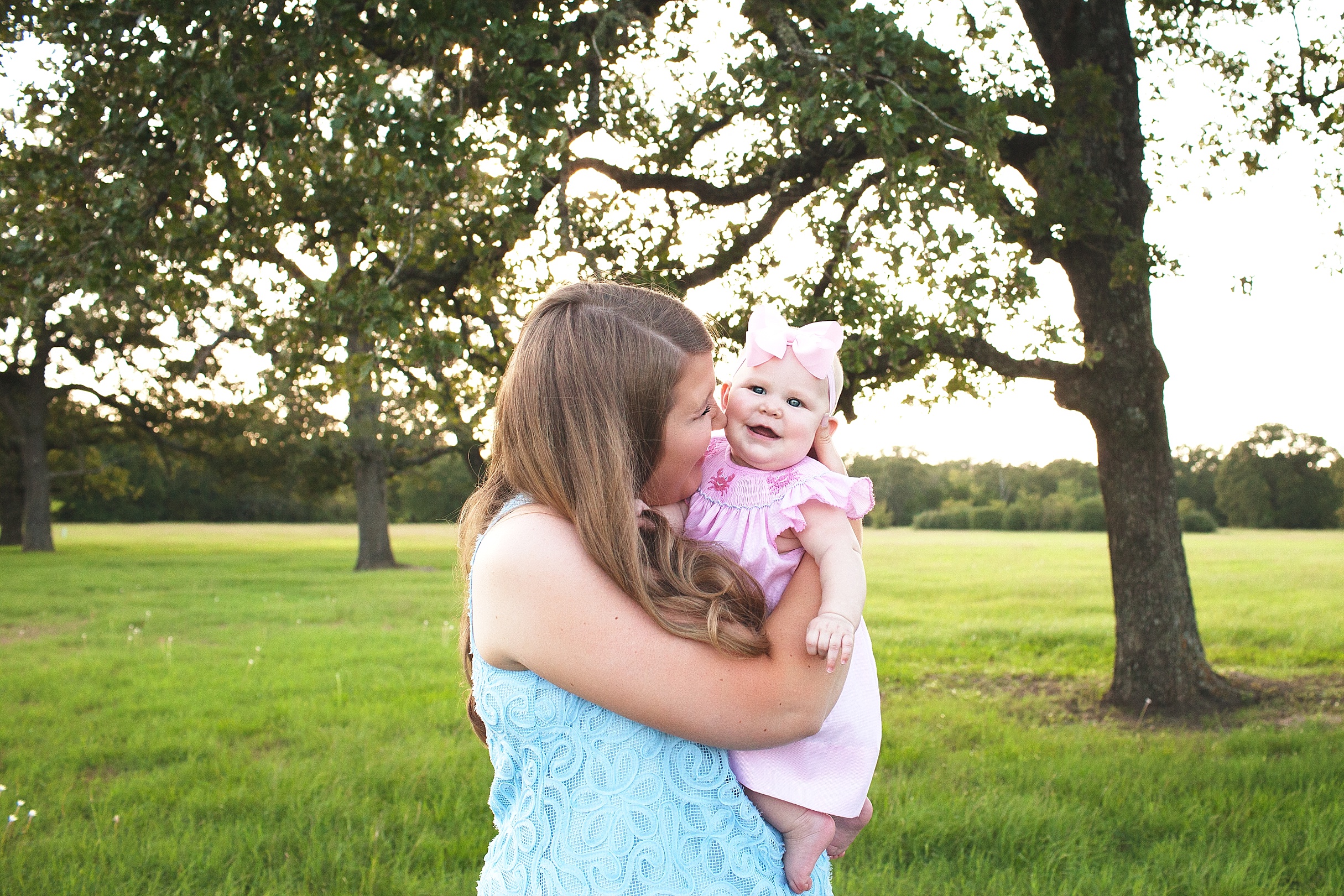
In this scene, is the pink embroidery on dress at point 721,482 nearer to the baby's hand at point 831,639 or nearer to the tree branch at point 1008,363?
the baby's hand at point 831,639

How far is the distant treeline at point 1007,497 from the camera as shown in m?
53.6

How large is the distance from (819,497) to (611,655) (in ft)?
2.06

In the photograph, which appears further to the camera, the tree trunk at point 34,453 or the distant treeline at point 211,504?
the distant treeline at point 211,504

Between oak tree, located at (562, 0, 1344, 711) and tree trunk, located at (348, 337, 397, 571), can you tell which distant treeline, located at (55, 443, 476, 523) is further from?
oak tree, located at (562, 0, 1344, 711)

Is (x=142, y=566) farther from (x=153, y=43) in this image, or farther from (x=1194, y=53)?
(x=1194, y=53)

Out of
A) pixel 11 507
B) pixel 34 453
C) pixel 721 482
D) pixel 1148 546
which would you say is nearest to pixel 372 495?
pixel 34 453

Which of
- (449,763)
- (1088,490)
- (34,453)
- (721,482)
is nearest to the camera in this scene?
(721,482)

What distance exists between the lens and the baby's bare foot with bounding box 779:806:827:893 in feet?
5.90

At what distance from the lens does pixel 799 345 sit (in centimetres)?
221

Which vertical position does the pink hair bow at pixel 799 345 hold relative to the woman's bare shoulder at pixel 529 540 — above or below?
above

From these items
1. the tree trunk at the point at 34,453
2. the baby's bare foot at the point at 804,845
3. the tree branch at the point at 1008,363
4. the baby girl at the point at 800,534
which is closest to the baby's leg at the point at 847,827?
the baby girl at the point at 800,534

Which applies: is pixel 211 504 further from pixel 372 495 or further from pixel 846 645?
pixel 846 645

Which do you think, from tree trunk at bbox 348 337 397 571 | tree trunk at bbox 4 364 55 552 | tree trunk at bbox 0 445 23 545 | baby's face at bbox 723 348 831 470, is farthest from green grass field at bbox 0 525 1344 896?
tree trunk at bbox 0 445 23 545

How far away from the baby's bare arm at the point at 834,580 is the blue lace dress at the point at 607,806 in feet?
0.99
